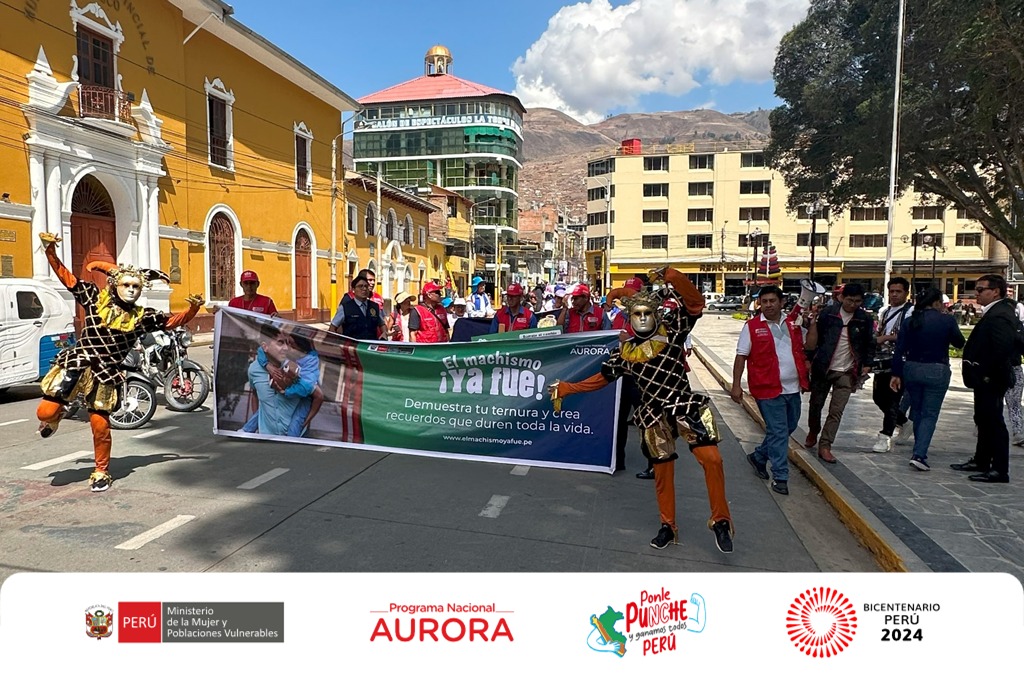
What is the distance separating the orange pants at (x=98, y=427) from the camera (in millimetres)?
5113

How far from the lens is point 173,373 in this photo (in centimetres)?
861

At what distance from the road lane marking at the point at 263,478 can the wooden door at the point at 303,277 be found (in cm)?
2400

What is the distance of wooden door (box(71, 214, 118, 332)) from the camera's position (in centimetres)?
1783

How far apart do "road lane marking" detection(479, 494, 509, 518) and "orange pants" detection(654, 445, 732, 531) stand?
1.24 meters

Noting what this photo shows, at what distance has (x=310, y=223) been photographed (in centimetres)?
2947

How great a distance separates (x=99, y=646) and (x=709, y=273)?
61510 millimetres

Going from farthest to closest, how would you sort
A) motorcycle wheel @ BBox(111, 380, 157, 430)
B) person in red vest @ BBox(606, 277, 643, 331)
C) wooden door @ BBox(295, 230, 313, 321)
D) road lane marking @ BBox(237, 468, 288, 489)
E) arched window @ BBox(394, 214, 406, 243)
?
1. arched window @ BBox(394, 214, 406, 243)
2. wooden door @ BBox(295, 230, 313, 321)
3. motorcycle wheel @ BBox(111, 380, 157, 430)
4. road lane marking @ BBox(237, 468, 288, 489)
5. person in red vest @ BBox(606, 277, 643, 331)

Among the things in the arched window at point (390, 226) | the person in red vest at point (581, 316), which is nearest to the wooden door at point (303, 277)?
the arched window at point (390, 226)

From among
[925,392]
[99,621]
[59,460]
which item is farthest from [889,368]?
[59,460]

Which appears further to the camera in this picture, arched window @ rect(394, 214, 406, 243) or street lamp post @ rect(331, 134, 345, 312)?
arched window @ rect(394, 214, 406, 243)

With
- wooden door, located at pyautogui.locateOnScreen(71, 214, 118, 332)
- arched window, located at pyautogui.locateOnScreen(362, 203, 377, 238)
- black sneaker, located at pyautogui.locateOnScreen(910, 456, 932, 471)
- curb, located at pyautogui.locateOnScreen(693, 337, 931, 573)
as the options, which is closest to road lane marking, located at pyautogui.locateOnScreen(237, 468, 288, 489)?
curb, located at pyautogui.locateOnScreen(693, 337, 931, 573)

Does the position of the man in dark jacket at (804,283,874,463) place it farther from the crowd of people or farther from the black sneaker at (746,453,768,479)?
the black sneaker at (746,453,768,479)

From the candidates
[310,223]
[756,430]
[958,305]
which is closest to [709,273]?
[958,305]

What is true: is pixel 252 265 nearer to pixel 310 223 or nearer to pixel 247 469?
pixel 310 223
